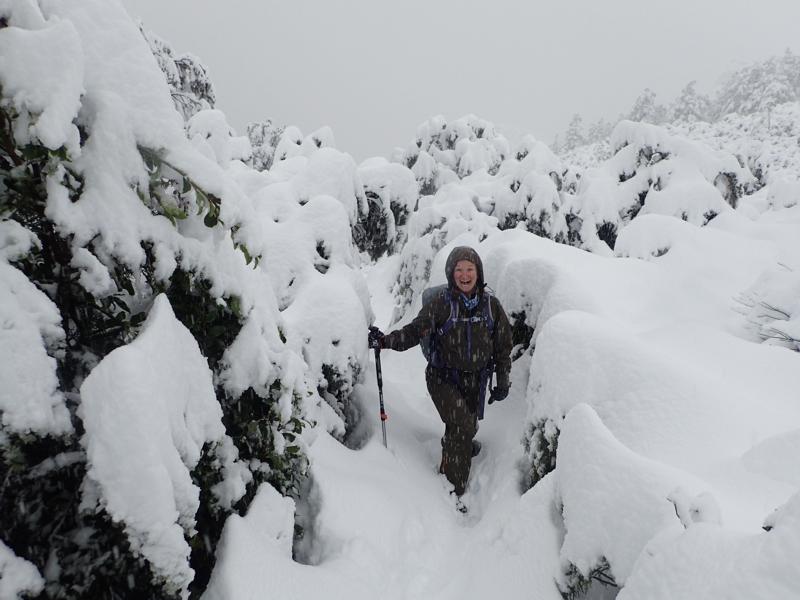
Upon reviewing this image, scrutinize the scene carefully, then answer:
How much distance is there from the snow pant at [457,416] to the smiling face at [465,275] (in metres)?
0.92

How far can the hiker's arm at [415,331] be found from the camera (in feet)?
15.4

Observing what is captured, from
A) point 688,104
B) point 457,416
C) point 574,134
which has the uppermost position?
point 457,416

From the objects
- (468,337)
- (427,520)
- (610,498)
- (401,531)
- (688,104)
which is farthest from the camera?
(688,104)

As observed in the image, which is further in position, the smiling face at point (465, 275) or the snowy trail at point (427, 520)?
the smiling face at point (465, 275)

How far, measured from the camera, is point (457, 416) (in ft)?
14.8

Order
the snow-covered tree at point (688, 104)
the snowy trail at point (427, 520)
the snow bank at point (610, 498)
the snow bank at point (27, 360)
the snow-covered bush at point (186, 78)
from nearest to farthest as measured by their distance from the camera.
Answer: the snow bank at point (27, 360)
the snow bank at point (610, 498)
the snowy trail at point (427, 520)
the snow-covered bush at point (186, 78)
the snow-covered tree at point (688, 104)

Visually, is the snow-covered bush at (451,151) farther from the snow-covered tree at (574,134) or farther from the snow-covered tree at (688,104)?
the snow-covered tree at (574,134)

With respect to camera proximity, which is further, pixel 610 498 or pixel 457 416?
pixel 457 416

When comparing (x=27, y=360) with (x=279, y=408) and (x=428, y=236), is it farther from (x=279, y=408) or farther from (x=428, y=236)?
(x=428, y=236)

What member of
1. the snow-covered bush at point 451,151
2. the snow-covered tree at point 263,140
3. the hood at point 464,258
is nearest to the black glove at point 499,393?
the hood at point 464,258

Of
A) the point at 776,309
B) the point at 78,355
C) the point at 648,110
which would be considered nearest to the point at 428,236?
the point at 776,309

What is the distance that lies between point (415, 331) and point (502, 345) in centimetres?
90

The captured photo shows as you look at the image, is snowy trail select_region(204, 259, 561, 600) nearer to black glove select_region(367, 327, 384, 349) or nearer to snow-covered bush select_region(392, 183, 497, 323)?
black glove select_region(367, 327, 384, 349)

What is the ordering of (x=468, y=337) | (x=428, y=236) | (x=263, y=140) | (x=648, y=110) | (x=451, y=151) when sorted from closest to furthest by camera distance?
(x=468, y=337) < (x=428, y=236) < (x=451, y=151) < (x=263, y=140) < (x=648, y=110)
